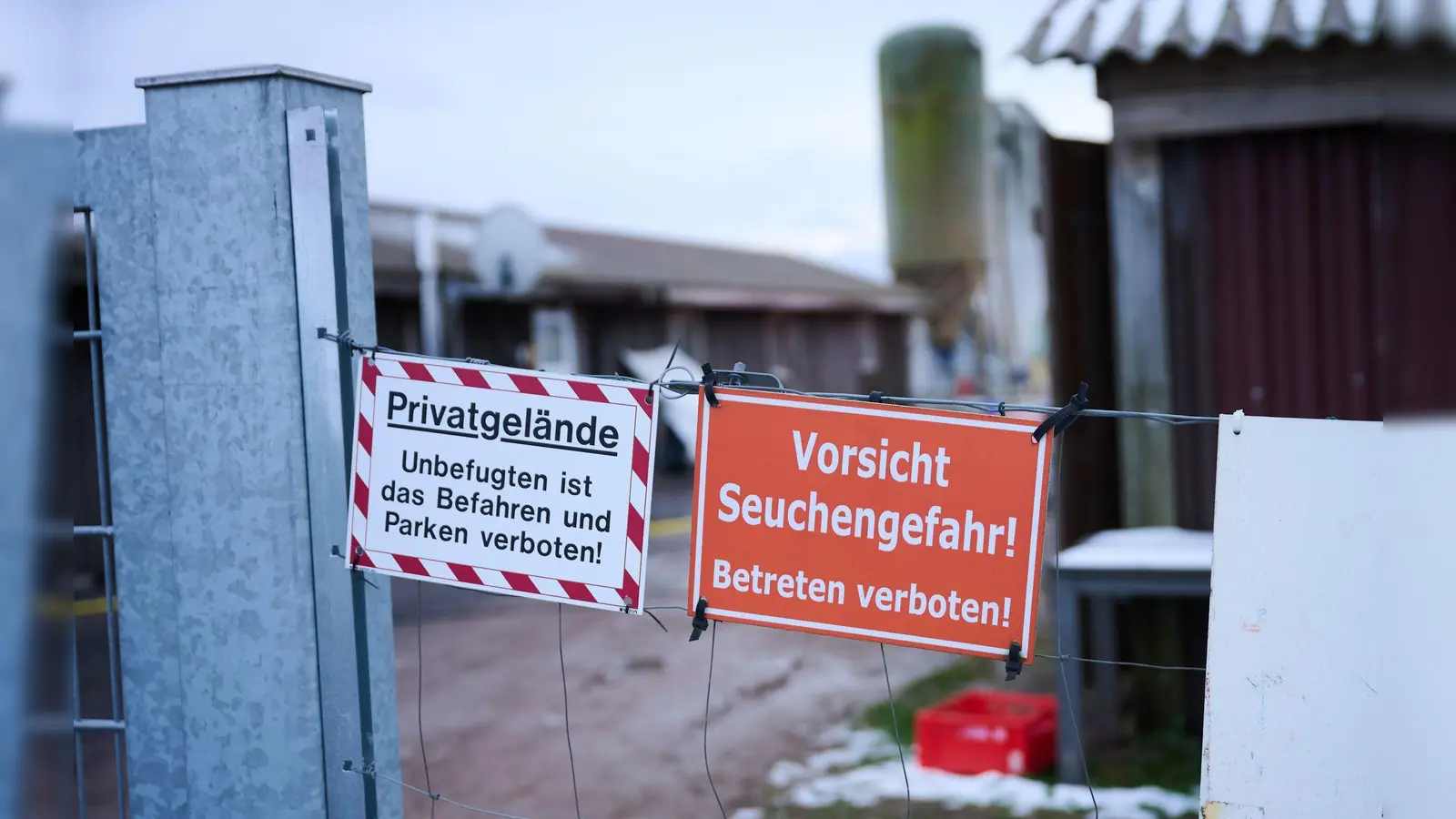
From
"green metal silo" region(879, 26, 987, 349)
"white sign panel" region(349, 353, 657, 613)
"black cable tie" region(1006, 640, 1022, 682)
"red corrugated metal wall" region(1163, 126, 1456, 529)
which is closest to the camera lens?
"black cable tie" region(1006, 640, 1022, 682)

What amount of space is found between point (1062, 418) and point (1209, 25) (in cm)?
373

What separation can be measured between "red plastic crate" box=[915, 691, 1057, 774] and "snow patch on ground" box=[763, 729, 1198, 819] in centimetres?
7

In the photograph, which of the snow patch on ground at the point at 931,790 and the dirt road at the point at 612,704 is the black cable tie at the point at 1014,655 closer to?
the snow patch on ground at the point at 931,790

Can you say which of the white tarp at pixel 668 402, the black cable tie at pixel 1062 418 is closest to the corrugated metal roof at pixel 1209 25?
the black cable tie at pixel 1062 418

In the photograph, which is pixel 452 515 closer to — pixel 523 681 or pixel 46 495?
pixel 46 495

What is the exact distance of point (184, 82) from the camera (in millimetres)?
3297

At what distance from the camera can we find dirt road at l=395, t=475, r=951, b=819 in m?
6.12

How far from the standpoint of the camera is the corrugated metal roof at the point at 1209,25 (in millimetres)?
5262

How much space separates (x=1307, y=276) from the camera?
5.94 meters

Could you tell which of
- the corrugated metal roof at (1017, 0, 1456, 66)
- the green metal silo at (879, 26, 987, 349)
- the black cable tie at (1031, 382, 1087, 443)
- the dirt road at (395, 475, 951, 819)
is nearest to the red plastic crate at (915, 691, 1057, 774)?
the dirt road at (395, 475, 951, 819)

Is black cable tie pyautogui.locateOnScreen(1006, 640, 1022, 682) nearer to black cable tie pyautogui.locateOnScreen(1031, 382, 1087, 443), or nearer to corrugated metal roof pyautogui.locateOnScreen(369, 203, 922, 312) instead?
black cable tie pyautogui.locateOnScreen(1031, 382, 1087, 443)

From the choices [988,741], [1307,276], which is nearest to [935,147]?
[1307,276]

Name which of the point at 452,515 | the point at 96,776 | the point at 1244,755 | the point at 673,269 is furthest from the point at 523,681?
the point at 673,269

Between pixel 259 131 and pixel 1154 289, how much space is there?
14.4 ft
